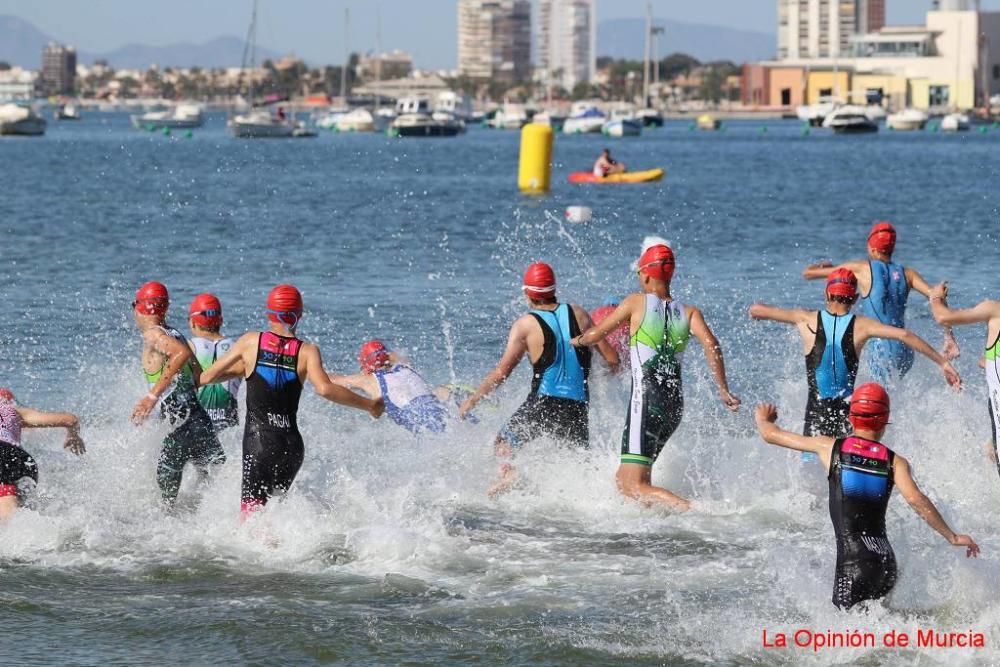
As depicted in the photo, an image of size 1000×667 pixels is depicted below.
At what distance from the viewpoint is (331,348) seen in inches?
750

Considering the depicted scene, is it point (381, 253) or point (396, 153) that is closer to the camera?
point (381, 253)

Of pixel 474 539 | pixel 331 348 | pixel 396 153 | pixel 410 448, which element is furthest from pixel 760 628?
pixel 396 153

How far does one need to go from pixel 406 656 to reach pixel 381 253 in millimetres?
23047

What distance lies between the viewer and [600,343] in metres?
11.1

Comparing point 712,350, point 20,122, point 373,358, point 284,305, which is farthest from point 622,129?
point 284,305

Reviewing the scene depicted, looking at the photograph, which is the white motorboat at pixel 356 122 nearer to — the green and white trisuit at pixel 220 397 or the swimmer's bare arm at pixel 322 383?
the green and white trisuit at pixel 220 397

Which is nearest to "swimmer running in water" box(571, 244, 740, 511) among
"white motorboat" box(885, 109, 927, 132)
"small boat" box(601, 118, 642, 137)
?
"small boat" box(601, 118, 642, 137)

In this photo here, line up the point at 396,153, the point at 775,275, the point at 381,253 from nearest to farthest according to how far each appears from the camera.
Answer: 1. the point at 775,275
2. the point at 381,253
3. the point at 396,153

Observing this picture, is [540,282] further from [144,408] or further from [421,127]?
[421,127]

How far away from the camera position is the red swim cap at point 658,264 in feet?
34.2

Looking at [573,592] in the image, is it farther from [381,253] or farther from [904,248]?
[904,248]

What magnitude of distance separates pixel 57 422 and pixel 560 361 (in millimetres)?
3461

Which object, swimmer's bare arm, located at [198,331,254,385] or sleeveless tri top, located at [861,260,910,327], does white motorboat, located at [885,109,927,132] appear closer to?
sleeveless tri top, located at [861,260,910,327]

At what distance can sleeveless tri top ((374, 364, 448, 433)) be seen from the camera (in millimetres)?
11375
